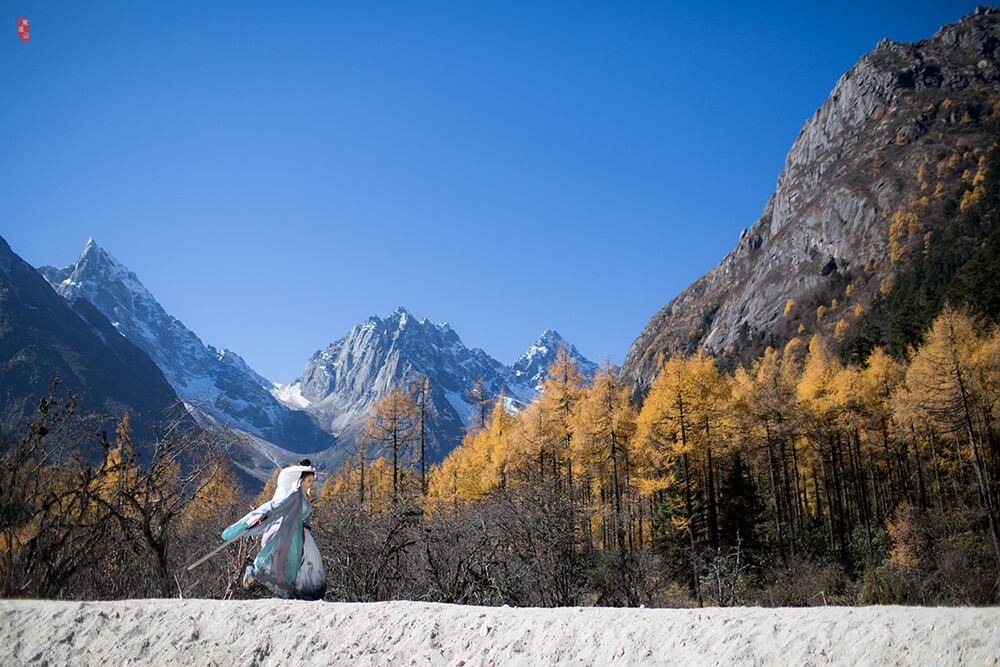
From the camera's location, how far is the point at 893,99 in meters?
153

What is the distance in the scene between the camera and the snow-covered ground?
368 centimetres

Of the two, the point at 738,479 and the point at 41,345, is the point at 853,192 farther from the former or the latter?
the point at 41,345

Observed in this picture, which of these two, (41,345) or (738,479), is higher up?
(41,345)

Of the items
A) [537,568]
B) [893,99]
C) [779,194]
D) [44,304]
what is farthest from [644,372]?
[44,304]

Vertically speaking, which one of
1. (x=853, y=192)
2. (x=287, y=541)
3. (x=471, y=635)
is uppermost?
(x=853, y=192)

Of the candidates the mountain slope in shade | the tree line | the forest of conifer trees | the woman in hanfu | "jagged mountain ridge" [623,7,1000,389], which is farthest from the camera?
the mountain slope in shade

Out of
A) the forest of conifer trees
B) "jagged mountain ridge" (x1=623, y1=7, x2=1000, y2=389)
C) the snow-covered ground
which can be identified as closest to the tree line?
the forest of conifer trees

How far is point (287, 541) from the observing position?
5750 mm

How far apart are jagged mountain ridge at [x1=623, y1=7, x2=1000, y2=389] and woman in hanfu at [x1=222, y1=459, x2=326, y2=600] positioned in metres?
97.2

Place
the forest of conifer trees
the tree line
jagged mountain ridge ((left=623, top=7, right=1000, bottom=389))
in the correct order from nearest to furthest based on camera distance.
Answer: the tree line < the forest of conifer trees < jagged mountain ridge ((left=623, top=7, right=1000, bottom=389))

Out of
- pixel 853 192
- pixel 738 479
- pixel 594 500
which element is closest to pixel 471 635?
pixel 594 500

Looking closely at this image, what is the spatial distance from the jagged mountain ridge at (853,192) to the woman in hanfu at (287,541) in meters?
97.2

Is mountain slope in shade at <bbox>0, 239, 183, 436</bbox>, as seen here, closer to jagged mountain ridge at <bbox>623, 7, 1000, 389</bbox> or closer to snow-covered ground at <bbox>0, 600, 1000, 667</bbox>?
jagged mountain ridge at <bbox>623, 7, 1000, 389</bbox>

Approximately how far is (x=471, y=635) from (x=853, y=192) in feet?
495
